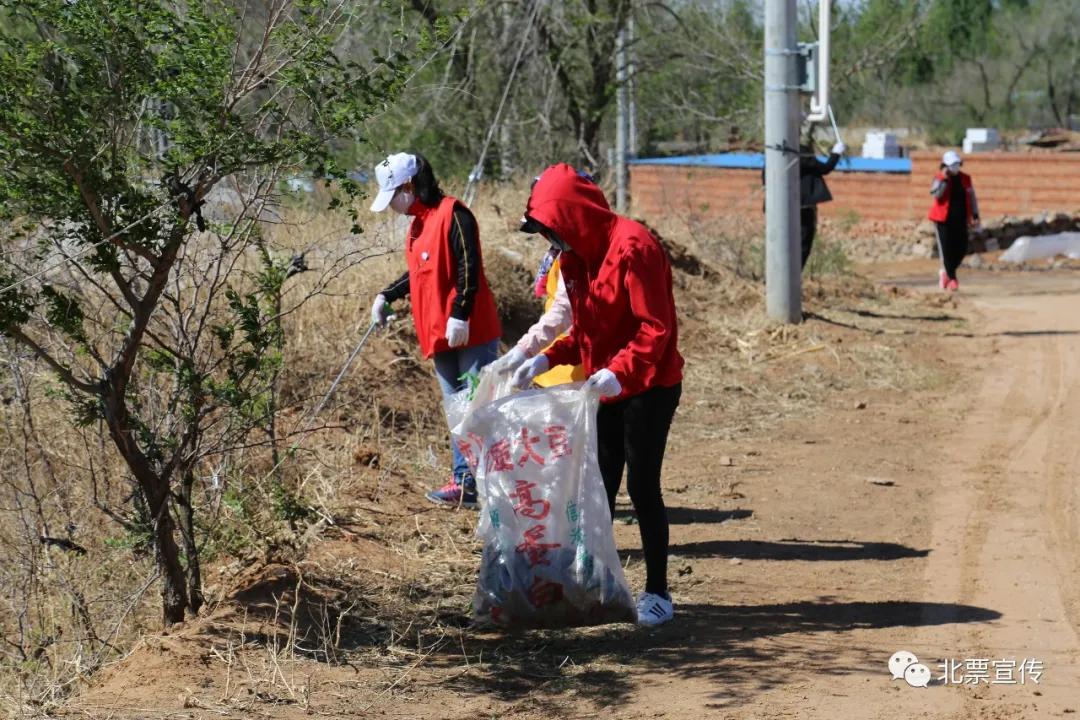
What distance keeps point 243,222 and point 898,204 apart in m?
20.3

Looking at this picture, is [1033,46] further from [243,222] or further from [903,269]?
[243,222]

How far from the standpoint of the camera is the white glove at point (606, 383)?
4816 mm

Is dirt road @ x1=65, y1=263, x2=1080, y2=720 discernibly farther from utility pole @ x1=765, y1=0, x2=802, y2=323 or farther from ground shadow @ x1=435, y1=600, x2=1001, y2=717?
utility pole @ x1=765, y1=0, x2=802, y2=323

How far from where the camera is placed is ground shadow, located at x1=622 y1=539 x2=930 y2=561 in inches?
248

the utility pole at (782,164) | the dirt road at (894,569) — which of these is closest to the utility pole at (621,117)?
the utility pole at (782,164)

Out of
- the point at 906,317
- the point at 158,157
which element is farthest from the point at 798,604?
the point at 906,317

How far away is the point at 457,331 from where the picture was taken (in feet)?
20.7

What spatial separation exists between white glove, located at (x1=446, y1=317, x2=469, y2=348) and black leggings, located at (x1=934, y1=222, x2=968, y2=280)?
9.72 metres

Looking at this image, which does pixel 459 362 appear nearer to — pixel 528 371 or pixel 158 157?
pixel 528 371

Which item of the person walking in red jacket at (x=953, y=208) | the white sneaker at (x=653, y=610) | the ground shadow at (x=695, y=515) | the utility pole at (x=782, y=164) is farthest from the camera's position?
the person walking in red jacket at (x=953, y=208)

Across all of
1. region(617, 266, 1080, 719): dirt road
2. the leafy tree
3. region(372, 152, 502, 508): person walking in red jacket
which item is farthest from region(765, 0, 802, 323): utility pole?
the leafy tree

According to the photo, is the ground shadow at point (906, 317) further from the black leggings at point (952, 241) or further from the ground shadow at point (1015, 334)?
the black leggings at point (952, 241)

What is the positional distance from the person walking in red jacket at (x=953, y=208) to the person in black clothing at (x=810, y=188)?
2.55 metres

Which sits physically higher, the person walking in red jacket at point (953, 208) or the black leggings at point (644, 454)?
the person walking in red jacket at point (953, 208)
